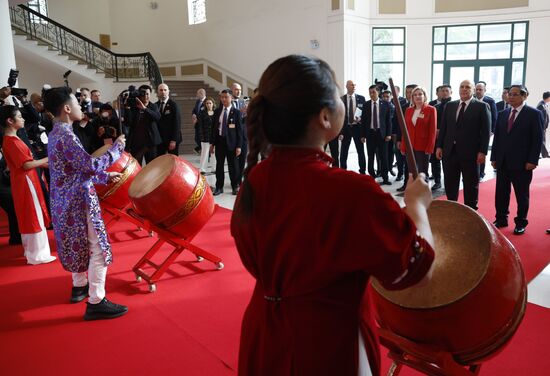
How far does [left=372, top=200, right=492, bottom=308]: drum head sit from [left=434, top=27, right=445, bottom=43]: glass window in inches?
480

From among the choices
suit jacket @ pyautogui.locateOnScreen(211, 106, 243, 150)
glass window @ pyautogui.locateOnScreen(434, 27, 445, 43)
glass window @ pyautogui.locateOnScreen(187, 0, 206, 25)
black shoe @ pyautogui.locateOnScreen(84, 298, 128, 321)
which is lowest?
black shoe @ pyautogui.locateOnScreen(84, 298, 128, 321)

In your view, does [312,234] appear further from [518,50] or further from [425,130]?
[518,50]

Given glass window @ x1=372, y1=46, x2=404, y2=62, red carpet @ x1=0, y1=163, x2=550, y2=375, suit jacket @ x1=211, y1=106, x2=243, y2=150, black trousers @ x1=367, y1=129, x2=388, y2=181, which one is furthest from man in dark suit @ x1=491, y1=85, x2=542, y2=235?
glass window @ x1=372, y1=46, x2=404, y2=62

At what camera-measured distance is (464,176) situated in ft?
16.0

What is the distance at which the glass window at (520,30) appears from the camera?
11.7 metres

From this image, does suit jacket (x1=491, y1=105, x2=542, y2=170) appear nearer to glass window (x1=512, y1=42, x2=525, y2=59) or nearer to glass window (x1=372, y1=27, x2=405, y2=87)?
glass window (x1=372, y1=27, x2=405, y2=87)

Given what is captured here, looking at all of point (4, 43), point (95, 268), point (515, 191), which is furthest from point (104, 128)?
point (515, 191)

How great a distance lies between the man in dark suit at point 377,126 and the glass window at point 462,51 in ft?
21.9

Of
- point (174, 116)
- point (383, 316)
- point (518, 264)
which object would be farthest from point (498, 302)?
point (174, 116)

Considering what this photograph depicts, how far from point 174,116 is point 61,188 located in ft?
12.9

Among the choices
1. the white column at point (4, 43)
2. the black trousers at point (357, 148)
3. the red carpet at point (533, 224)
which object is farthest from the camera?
the white column at point (4, 43)

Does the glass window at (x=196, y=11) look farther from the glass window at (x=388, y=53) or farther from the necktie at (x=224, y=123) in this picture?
the necktie at (x=224, y=123)

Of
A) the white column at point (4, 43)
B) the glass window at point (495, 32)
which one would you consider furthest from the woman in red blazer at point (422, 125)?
the glass window at point (495, 32)

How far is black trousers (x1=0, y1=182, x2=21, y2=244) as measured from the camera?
4.50 meters
